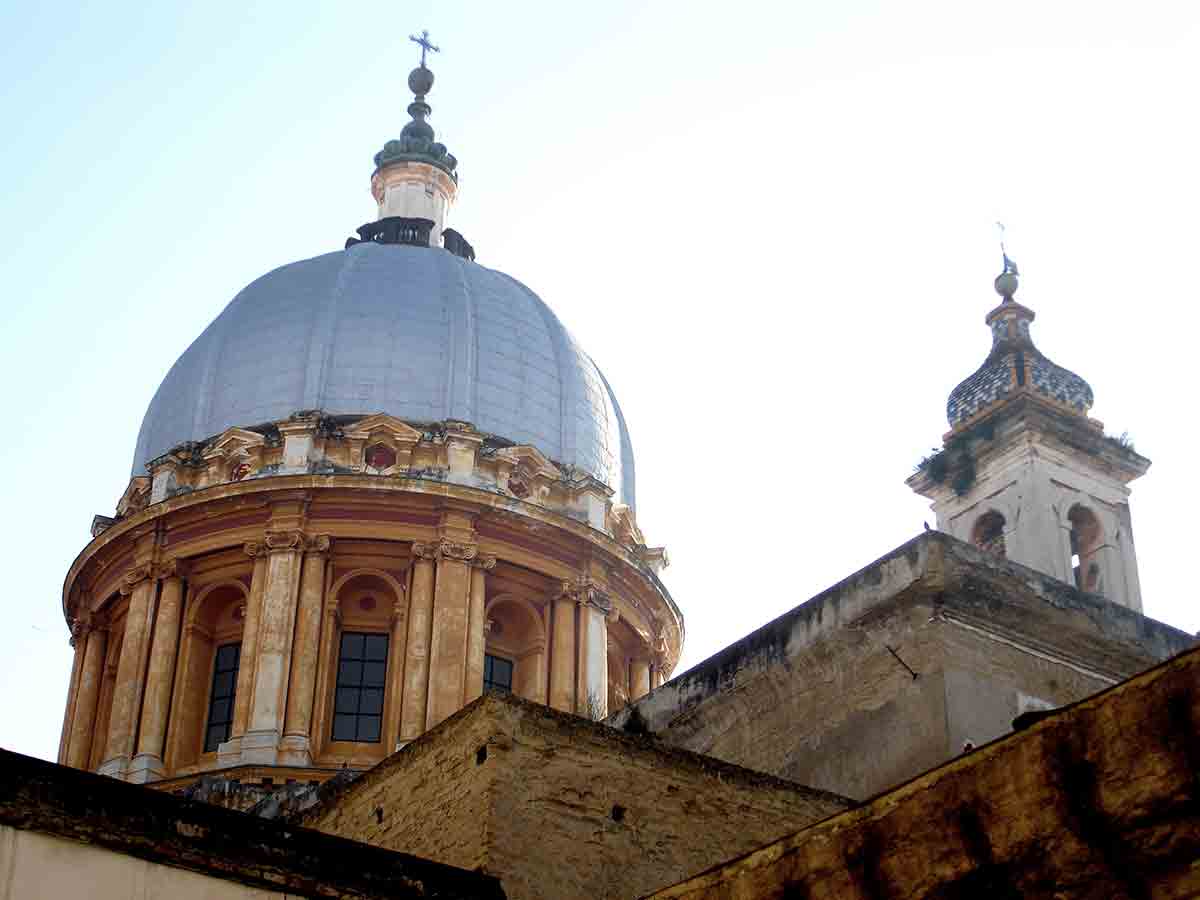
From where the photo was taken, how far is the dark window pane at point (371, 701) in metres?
32.3

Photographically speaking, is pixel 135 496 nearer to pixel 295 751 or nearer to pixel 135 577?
pixel 135 577

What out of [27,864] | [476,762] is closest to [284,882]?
[27,864]

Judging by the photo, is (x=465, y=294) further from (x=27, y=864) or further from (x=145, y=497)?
(x=27, y=864)

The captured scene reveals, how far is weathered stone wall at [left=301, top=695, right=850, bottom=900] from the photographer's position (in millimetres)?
15562

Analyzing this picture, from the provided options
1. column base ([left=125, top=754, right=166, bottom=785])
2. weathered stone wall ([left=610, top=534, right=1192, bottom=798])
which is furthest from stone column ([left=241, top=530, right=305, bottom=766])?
weathered stone wall ([left=610, top=534, right=1192, bottom=798])

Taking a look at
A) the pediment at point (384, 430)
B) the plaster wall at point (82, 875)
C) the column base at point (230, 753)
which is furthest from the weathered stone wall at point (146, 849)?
the pediment at point (384, 430)

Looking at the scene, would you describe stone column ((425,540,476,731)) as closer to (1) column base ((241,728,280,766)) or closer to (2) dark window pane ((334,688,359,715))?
(2) dark window pane ((334,688,359,715))

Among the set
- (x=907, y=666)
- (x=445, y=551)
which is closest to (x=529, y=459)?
(x=445, y=551)

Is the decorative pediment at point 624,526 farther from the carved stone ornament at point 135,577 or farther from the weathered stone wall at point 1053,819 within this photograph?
the weathered stone wall at point 1053,819

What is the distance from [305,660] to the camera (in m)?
32.0

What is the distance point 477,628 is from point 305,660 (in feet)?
9.48

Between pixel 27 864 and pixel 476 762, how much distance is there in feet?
15.3

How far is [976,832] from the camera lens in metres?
9.03

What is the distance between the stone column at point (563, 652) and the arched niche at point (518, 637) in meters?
0.25
